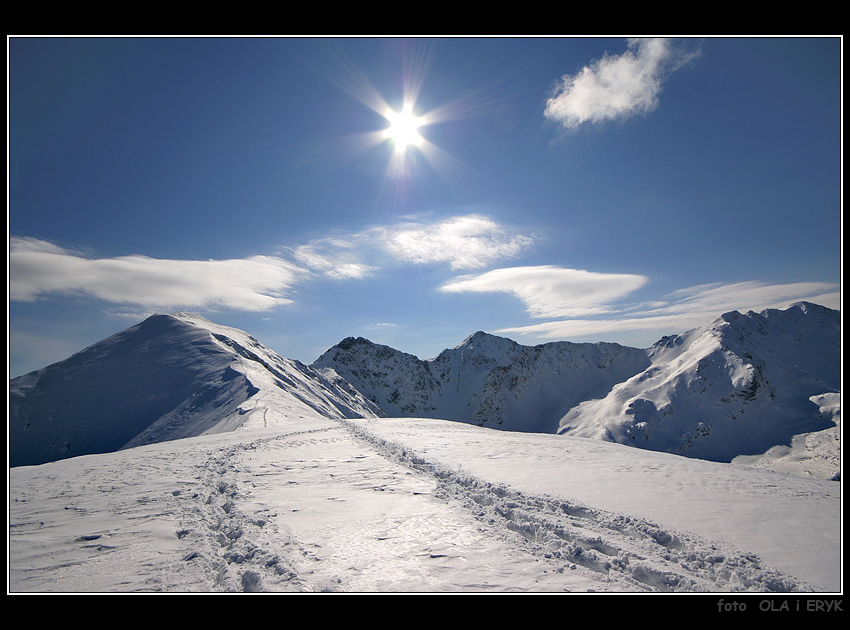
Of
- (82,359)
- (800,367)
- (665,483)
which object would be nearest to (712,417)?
(800,367)

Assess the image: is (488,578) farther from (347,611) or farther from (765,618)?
(765,618)

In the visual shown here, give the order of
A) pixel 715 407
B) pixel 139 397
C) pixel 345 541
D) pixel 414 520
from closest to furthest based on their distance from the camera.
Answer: pixel 345 541
pixel 414 520
pixel 139 397
pixel 715 407

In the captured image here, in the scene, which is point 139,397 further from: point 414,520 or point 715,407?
point 715,407

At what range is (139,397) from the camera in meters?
54.1

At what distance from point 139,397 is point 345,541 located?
6407 cm

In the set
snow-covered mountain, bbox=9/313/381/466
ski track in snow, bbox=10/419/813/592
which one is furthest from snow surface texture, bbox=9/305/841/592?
snow-covered mountain, bbox=9/313/381/466

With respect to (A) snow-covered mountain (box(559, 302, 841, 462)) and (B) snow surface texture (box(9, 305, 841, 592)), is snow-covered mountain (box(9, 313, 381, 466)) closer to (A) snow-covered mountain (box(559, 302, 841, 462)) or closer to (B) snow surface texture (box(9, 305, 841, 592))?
(B) snow surface texture (box(9, 305, 841, 592))

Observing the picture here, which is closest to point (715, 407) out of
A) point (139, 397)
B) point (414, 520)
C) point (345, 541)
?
point (414, 520)

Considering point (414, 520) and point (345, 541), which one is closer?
point (345, 541)

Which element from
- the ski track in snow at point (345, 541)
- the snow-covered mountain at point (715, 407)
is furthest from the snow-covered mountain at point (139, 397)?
the snow-covered mountain at point (715, 407)

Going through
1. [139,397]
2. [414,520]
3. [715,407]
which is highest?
[139,397]

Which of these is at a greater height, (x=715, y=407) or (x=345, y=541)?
(x=345, y=541)

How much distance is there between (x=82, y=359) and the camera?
2530 inches

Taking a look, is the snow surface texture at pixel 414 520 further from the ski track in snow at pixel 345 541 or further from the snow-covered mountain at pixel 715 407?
the snow-covered mountain at pixel 715 407
